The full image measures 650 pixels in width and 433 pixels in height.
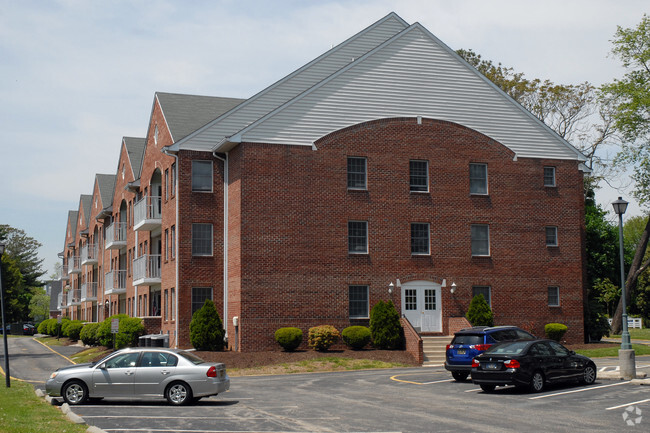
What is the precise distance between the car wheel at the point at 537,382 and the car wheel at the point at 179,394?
29.7 feet

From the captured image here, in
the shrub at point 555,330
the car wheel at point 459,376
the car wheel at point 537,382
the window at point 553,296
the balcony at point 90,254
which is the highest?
the balcony at point 90,254

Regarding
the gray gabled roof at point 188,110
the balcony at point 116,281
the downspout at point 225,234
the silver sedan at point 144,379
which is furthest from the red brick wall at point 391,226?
the balcony at point 116,281

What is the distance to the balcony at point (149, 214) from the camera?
4150 cm

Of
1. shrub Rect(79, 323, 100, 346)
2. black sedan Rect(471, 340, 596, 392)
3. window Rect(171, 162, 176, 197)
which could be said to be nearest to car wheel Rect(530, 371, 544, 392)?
black sedan Rect(471, 340, 596, 392)

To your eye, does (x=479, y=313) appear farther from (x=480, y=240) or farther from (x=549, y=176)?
(x=549, y=176)

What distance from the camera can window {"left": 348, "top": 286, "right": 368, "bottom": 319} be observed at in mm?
35500

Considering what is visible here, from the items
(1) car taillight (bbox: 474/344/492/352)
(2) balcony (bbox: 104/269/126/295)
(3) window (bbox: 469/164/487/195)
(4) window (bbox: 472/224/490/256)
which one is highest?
(3) window (bbox: 469/164/487/195)

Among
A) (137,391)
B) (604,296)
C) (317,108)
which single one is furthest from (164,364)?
(604,296)

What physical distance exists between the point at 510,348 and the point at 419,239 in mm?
15948

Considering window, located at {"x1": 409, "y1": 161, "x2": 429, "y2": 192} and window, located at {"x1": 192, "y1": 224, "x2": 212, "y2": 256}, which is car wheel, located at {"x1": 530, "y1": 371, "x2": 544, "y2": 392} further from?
window, located at {"x1": 192, "y1": 224, "x2": 212, "y2": 256}

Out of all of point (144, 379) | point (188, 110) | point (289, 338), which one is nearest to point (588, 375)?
point (144, 379)

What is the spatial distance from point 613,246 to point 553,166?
52.6ft

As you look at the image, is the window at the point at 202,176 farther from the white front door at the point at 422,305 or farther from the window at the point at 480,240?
the window at the point at 480,240

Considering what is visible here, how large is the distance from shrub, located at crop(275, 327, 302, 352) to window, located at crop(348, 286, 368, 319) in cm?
316
